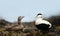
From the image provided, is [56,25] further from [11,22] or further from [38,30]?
[11,22]

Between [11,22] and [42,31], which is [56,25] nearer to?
[42,31]

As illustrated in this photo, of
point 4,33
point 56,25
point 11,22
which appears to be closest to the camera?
point 4,33

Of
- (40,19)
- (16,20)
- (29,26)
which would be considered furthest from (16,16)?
(40,19)

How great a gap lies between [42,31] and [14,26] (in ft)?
1.29

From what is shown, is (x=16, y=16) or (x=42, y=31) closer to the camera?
(x=42, y=31)

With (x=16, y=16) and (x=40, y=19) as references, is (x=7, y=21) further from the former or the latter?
(x=40, y=19)

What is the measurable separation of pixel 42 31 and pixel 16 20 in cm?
64

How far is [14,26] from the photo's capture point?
344cm

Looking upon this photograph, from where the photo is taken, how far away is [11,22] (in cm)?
382

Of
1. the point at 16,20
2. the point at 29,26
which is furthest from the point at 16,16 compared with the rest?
the point at 29,26

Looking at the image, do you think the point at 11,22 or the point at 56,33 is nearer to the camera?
the point at 56,33

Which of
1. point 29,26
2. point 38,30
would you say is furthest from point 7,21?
point 38,30

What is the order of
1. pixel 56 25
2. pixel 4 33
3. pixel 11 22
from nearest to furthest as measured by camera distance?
pixel 4 33, pixel 56 25, pixel 11 22

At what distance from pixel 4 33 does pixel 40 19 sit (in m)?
0.50
